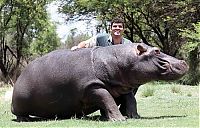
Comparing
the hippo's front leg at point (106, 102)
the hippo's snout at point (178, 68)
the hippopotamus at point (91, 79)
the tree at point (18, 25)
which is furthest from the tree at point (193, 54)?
the hippo's front leg at point (106, 102)

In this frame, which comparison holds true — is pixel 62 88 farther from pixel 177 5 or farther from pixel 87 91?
pixel 177 5

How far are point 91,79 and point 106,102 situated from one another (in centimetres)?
43

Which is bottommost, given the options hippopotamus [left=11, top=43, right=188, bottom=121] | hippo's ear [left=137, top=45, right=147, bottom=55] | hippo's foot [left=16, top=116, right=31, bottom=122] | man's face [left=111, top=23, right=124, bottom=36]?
hippo's foot [left=16, top=116, right=31, bottom=122]

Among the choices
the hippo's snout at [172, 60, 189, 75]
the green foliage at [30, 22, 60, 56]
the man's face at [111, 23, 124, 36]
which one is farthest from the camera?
the green foliage at [30, 22, 60, 56]

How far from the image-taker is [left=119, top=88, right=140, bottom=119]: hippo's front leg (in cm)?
759

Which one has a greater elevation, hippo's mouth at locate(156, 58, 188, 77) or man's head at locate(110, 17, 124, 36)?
man's head at locate(110, 17, 124, 36)

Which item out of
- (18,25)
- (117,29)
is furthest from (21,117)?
(18,25)

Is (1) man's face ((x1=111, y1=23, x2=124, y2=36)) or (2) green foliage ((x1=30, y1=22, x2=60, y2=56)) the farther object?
(2) green foliage ((x1=30, y1=22, x2=60, y2=56))

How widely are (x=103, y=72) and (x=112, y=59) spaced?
0.81 feet

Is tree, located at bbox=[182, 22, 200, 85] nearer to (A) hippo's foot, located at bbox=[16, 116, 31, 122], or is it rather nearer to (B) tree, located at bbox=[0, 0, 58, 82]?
(B) tree, located at bbox=[0, 0, 58, 82]

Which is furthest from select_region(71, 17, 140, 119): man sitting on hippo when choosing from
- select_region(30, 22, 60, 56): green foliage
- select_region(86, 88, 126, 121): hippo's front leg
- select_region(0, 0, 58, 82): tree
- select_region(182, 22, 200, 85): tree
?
select_region(30, 22, 60, 56): green foliage

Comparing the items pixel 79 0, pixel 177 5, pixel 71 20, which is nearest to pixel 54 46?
pixel 71 20

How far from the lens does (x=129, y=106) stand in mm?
7625

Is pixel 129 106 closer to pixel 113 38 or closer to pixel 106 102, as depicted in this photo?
pixel 106 102
